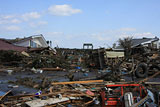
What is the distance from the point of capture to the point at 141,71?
1385 centimetres

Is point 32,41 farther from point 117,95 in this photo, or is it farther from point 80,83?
point 117,95

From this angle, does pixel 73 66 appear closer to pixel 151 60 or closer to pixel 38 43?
pixel 151 60

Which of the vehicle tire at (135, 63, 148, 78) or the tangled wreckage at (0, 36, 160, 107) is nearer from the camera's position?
the tangled wreckage at (0, 36, 160, 107)

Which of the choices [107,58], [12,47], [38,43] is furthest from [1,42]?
[107,58]

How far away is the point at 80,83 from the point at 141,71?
644 cm

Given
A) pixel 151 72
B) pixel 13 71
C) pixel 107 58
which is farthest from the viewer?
pixel 107 58

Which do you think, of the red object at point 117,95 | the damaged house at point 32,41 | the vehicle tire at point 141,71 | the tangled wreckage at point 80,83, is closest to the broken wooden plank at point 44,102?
the tangled wreckage at point 80,83

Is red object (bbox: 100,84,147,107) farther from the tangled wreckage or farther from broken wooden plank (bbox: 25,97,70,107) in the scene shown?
broken wooden plank (bbox: 25,97,70,107)

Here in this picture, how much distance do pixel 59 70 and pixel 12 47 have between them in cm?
1228

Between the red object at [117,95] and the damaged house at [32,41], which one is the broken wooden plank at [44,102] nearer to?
the red object at [117,95]

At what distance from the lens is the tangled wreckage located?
5.96 metres

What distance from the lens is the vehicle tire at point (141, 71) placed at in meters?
13.3

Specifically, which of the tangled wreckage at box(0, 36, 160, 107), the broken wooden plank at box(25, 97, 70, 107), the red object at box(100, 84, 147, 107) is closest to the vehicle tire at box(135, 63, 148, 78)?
the tangled wreckage at box(0, 36, 160, 107)

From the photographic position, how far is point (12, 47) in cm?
2678
